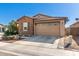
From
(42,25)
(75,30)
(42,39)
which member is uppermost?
(42,25)

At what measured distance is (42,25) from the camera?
13.1ft

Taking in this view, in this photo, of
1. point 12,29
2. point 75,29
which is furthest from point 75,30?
point 12,29

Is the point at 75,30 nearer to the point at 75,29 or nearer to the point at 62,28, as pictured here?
the point at 75,29

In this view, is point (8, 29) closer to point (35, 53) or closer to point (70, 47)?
point (35, 53)

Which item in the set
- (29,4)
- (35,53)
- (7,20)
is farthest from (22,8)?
(35,53)

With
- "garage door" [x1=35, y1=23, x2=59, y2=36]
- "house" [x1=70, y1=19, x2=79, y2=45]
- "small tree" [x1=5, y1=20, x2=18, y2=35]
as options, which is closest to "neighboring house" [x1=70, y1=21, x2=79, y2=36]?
"house" [x1=70, y1=19, x2=79, y2=45]

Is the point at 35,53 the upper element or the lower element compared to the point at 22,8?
lower

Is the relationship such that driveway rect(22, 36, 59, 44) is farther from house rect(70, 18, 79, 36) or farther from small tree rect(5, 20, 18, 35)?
house rect(70, 18, 79, 36)

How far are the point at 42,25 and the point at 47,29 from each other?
161mm

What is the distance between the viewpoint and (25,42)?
3975 millimetres

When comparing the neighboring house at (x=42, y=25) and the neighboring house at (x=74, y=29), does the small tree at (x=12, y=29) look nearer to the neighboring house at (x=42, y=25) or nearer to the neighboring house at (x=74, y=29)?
the neighboring house at (x=42, y=25)

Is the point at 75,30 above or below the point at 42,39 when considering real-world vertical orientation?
above

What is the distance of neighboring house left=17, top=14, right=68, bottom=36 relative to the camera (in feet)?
12.6

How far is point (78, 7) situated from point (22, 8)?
131cm
